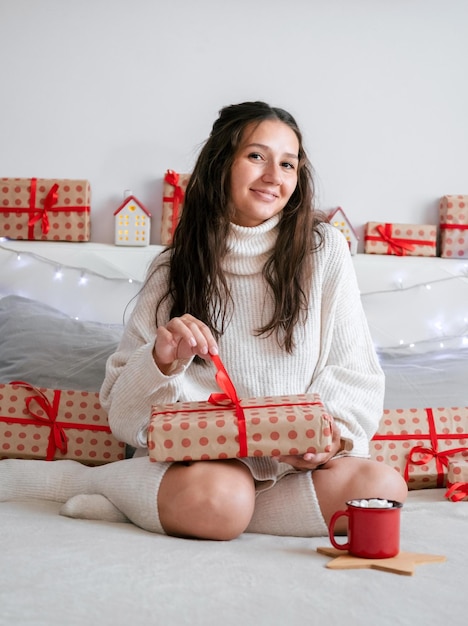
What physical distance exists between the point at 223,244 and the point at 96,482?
0.53 meters

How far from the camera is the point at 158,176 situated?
8.27 ft

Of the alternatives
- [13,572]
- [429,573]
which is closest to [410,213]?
[429,573]

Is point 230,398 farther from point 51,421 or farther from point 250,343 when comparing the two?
point 51,421

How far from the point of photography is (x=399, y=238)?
99.7 inches

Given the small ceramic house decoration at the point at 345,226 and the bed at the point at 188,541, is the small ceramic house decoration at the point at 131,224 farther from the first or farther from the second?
the small ceramic house decoration at the point at 345,226

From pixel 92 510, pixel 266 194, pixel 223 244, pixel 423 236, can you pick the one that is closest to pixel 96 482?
pixel 92 510

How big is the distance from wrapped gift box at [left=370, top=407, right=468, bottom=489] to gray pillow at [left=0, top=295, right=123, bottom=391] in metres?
0.67

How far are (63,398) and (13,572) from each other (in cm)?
91

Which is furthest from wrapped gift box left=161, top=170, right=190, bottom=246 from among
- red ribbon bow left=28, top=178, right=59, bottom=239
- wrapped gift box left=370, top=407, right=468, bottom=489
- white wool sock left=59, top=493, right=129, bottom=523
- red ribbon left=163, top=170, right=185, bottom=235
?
white wool sock left=59, top=493, right=129, bottom=523

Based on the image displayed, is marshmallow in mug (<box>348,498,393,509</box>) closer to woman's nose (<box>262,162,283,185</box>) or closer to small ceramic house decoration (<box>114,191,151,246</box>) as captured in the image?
woman's nose (<box>262,162,283,185</box>)

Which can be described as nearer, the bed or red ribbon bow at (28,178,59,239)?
the bed

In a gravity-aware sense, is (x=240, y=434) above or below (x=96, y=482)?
above

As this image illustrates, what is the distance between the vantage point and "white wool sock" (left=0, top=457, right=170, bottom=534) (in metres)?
1.44

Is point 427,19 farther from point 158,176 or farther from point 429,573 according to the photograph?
point 429,573
